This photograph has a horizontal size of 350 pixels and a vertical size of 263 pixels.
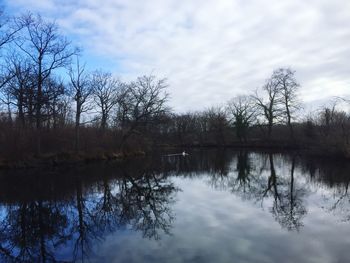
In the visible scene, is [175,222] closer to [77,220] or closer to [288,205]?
[77,220]

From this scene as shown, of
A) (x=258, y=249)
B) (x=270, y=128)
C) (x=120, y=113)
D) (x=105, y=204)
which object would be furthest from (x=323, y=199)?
(x=270, y=128)

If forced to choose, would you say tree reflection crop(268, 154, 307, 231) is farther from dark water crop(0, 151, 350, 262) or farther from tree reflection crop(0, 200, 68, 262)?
tree reflection crop(0, 200, 68, 262)

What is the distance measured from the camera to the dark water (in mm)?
7293

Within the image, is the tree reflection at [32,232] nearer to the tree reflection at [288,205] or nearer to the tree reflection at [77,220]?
the tree reflection at [77,220]

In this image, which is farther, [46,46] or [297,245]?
[46,46]

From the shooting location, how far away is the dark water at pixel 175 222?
23.9 ft

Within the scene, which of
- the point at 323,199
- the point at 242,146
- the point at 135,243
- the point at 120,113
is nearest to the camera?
the point at 135,243

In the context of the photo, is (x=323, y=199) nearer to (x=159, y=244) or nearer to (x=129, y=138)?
(x=159, y=244)

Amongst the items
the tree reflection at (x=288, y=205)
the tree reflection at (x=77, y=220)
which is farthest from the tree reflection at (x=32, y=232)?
the tree reflection at (x=288, y=205)

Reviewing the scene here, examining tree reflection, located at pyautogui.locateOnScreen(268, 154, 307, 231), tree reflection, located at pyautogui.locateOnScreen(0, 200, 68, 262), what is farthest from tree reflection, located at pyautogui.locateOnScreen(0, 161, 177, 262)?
tree reflection, located at pyautogui.locateOnScreen(268, 154, 307, 231)

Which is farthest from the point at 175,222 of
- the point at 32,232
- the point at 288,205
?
the point at 288,205

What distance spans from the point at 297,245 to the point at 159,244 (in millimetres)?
3089

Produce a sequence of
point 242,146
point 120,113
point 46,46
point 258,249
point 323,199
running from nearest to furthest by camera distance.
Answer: point 258,249
point 323,199
point 46,46
point 120,113
point 242,146

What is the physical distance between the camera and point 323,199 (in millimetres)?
13703
